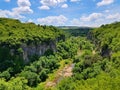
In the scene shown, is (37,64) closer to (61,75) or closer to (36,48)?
(61,75)

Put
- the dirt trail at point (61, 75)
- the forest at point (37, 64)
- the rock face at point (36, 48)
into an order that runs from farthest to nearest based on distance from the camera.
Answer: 1. the rock face at point (36, 48)
2. the dirt trail at point (61, 75)
3. the forest at point (37, 64)

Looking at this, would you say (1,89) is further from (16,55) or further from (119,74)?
(16,55)

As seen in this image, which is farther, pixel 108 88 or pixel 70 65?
pixel 70 65

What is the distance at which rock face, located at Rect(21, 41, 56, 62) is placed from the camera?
3809 inches

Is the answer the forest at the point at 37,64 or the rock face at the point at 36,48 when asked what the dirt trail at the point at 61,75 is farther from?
the rock face at the point at 36,48

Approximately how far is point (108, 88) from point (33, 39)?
6466 centimetres

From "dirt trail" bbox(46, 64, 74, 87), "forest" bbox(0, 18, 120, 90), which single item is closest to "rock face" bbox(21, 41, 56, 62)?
"forest" bbox(0, 18, 120, 90)

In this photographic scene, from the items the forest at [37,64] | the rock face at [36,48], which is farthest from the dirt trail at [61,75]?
the rock face at [36,48]

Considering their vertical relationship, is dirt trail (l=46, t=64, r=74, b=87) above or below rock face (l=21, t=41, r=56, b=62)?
below

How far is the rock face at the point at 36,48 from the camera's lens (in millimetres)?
96750

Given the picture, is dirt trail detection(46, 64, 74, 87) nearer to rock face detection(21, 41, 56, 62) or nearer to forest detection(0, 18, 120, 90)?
forest detection(0, 18, 120, 90)

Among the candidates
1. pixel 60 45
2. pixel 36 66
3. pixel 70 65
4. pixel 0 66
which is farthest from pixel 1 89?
pixel 60 45

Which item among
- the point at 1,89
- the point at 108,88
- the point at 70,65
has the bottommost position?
the point at 70,65

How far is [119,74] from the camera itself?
50.1 m
